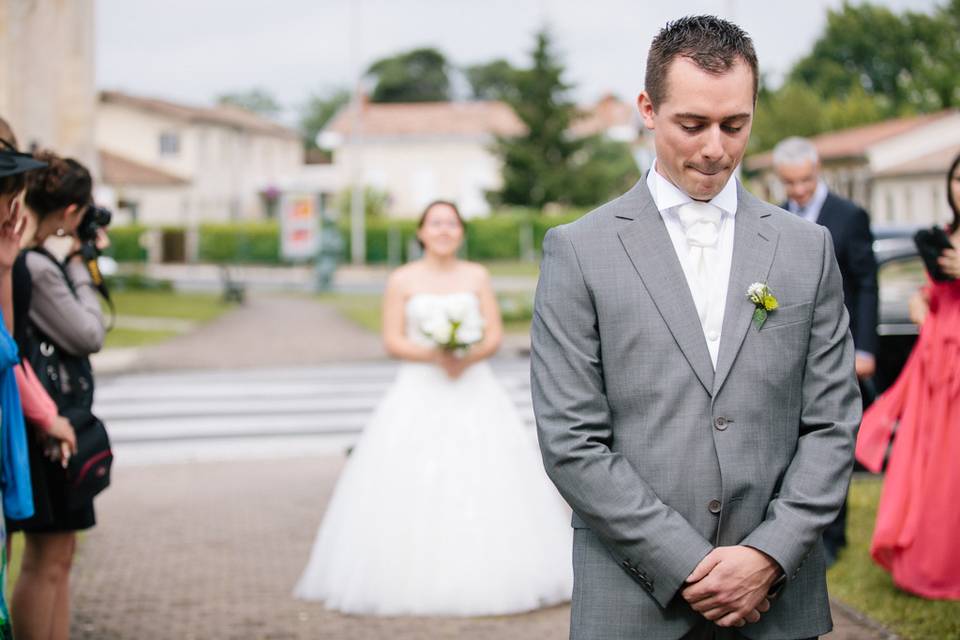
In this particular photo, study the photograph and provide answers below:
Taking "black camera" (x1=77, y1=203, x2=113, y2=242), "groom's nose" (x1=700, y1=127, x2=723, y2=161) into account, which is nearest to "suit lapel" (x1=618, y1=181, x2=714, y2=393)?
"groom's nose" (x1=700, y1=127, x2=723, y2=161)

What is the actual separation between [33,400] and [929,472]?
4234 mm

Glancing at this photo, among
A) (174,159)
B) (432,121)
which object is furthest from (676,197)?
(432,121)

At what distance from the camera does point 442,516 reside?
6586mm

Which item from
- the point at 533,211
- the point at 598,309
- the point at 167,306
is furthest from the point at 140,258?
the point at 598,309

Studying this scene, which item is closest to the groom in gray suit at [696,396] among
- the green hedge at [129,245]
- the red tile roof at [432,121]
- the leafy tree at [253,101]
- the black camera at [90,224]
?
the black camera at [90,224]

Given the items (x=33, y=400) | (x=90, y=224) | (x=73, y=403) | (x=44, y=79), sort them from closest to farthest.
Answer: (x=33, y=400) < (x=73, y=403) < (x=90, y=224) < (x=44, y=79)

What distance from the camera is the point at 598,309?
2879mm

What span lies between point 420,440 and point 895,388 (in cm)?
272

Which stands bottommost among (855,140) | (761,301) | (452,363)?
→ (452,363)

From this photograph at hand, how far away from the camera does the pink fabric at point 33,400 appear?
4.40m

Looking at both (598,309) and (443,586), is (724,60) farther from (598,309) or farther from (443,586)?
(443,586)

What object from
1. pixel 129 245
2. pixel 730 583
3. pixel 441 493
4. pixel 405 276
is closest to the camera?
pixel 730 583

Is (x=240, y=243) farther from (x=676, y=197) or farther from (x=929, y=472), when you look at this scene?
(x=676, y=197)

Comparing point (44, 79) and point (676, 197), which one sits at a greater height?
point (44, 79)
